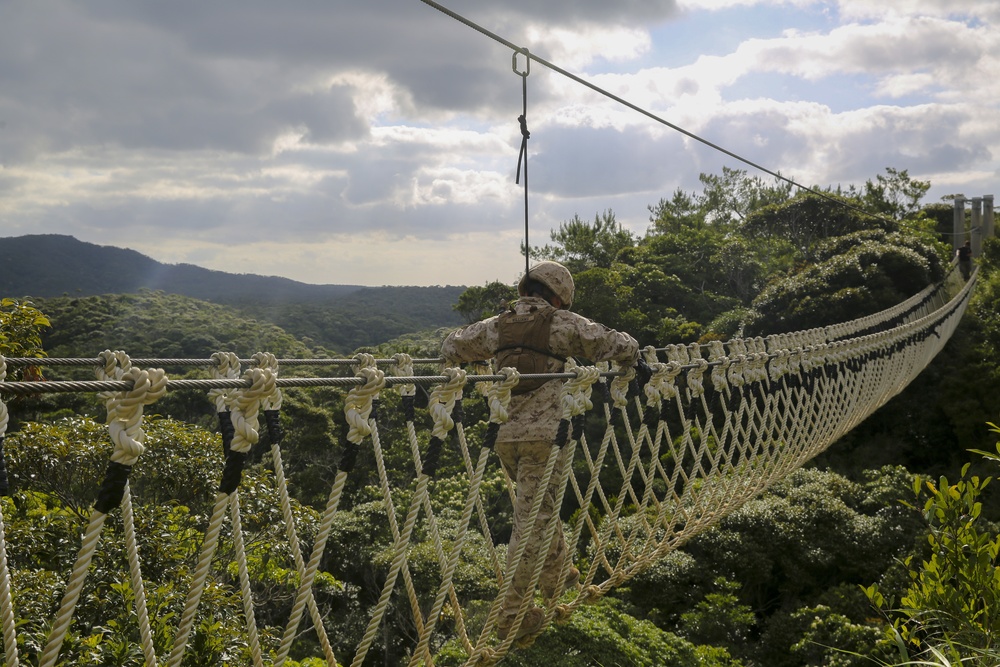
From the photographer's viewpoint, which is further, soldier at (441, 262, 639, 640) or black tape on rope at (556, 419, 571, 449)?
soldier at (441, 262, 639, 640)

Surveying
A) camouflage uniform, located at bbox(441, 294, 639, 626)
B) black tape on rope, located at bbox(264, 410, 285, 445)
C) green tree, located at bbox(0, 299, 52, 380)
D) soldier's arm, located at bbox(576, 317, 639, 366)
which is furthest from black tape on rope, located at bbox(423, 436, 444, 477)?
green tree, located at bbox(0, 299, 52, 380)

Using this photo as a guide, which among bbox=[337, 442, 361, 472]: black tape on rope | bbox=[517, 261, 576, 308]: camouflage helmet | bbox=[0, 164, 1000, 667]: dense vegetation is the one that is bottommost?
bbox=[0, 164, 1000, 667]: dense vegetation

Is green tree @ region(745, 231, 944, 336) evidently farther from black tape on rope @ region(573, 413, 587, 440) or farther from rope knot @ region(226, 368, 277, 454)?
rope knot @ region(226, 368, 277, 454)

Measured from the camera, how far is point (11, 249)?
4678cm

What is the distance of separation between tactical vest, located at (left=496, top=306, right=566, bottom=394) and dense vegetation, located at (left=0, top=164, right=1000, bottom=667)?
3.42ft

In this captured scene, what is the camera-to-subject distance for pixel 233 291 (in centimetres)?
5331

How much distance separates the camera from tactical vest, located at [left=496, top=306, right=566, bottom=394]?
7.79ft

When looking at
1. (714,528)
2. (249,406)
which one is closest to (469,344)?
(249,406)

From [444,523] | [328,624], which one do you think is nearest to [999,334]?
[444,523]

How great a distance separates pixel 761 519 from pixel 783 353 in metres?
4.72

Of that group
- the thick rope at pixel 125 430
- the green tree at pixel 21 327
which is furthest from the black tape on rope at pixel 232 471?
the green tree at pixel 21 327

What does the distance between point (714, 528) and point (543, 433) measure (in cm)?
609

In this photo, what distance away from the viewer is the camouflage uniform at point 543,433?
91.4 inches

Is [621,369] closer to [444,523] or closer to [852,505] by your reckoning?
[852,505]
